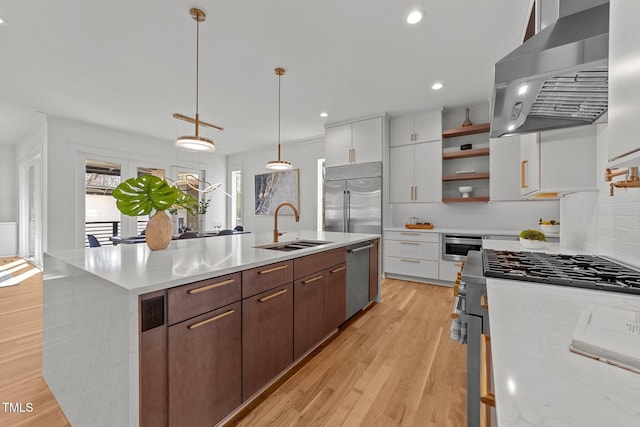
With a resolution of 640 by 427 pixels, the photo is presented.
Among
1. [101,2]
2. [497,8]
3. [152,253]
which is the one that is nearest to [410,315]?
[152,253]

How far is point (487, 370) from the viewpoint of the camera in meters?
0.68

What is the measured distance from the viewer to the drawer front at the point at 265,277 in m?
1.48

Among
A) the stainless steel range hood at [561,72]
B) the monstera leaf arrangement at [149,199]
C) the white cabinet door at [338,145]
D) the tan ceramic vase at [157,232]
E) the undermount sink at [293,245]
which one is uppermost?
the white cabinet door at [338,145]

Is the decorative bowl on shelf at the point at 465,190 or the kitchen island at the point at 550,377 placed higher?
the decorative bowl on shelf at the point at 465,190

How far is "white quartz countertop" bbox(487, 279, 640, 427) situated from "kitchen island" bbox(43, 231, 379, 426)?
3.73 ft

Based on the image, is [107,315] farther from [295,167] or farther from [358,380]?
[295,167]

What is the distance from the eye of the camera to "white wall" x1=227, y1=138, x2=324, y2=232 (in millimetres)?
6051

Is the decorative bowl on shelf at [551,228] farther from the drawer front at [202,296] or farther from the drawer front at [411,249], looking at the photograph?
the drawer front at [202,296]

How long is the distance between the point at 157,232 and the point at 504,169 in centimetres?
422

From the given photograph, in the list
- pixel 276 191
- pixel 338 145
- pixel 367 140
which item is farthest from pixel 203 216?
pixel 367 140

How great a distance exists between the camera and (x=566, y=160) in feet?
5.52

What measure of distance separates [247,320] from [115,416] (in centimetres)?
62

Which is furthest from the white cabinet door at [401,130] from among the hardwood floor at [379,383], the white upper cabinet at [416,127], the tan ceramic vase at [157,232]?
the tan ceramic vase at [157,232]

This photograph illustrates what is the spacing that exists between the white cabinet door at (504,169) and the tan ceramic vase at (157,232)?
13.4 ft
